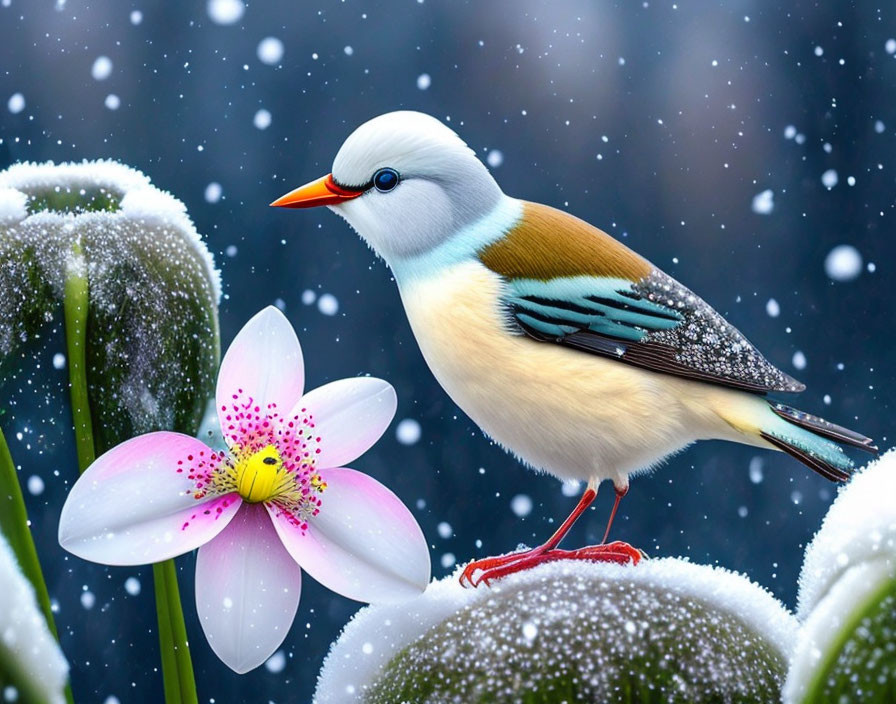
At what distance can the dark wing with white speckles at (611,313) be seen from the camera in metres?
0.51

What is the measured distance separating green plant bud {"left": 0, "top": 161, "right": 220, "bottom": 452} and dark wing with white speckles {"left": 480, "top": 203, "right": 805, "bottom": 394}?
0.55 ft

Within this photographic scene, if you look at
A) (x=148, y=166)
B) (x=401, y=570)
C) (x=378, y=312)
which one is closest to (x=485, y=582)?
(x=401, y=570)

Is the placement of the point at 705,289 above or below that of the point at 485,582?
above

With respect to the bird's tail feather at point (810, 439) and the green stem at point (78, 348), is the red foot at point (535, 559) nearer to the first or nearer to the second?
the bird's tail feather at point (810, 439)

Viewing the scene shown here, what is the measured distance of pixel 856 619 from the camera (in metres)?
0.48

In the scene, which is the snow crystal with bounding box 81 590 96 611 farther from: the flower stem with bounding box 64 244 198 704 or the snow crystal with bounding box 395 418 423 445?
the snow crystal with bounding box 395 418 423 445

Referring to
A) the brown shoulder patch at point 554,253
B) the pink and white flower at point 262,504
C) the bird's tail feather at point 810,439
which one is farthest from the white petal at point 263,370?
the bird's tail feather at point 810,439

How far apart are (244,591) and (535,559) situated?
15 cm

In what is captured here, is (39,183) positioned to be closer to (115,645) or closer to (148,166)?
(148,166)

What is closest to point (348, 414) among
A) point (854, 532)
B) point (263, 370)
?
point (263, 370)

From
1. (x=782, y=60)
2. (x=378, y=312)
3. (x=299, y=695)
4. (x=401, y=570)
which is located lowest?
(x=299, y=695)

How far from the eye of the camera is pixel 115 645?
1.90 ft

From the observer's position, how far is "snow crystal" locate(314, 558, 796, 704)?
47 cm

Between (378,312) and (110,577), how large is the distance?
0.68 ft
